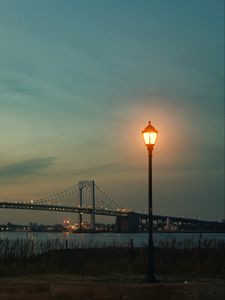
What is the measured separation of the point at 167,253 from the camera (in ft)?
78.7

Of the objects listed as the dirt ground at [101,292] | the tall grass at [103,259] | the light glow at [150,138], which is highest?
the light glow at [150,138]

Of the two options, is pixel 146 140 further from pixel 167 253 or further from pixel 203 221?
pixel 203 221

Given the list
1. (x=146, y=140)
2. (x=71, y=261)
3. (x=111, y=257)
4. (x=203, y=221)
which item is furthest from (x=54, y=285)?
(x=203, y=221)

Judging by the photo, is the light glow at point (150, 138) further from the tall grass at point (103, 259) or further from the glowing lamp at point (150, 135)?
the tall grass at point (103, 259)

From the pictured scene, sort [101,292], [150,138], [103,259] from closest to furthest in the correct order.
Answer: [101,292]
[150,138]
[103,259]

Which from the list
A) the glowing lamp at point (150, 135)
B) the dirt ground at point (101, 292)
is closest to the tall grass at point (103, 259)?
the glowing lamp at point (150, 135)

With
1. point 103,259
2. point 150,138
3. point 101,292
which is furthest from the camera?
point 103,259

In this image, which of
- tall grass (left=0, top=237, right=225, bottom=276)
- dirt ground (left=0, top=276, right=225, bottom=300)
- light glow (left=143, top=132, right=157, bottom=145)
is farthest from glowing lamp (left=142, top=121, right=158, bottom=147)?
dirt ground (left=0, top=276, right=225, bottom=300)

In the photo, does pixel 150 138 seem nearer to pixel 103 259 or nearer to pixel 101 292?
pixel 101 292

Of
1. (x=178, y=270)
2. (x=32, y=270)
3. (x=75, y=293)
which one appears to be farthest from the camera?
(x=178, y=270)

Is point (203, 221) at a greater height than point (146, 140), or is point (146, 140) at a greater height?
point (146, 140)

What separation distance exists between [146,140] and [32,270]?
5375mm

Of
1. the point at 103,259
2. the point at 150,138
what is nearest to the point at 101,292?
the point at 150,138

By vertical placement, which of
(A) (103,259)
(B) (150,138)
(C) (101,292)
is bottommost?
(A) (103,259)
